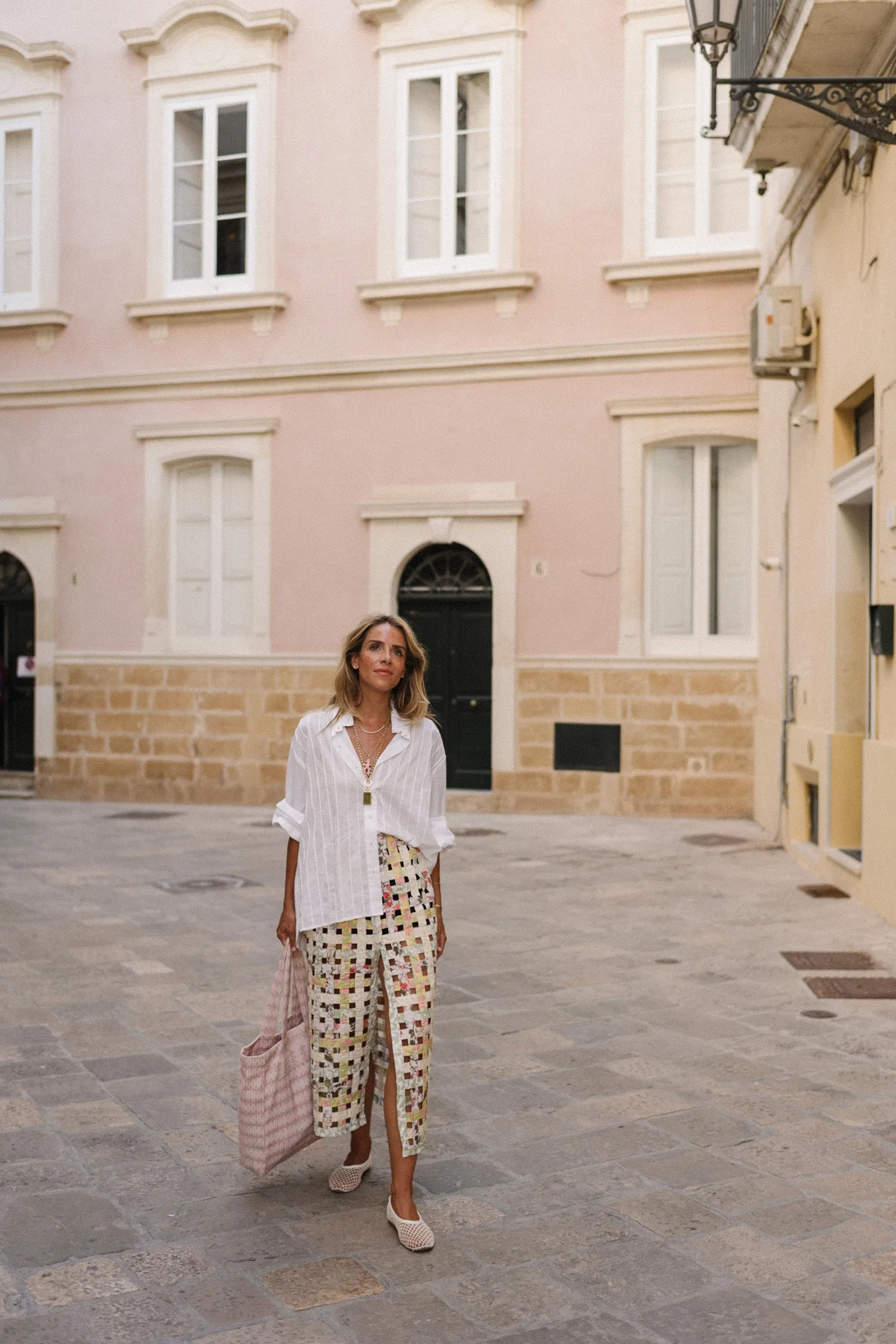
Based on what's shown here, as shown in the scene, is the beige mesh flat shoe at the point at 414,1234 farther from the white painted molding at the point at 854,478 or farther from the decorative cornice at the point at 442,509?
the decorative cornice at the point at 442,509

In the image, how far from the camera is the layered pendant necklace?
4.07m

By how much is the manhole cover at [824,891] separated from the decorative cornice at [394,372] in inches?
224

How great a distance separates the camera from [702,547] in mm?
14148

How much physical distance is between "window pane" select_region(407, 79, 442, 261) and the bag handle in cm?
1192

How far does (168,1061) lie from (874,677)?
5.51 m

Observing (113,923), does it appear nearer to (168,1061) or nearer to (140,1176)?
(168,1061)

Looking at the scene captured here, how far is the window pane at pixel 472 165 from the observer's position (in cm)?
1476

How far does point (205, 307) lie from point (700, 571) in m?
5.94

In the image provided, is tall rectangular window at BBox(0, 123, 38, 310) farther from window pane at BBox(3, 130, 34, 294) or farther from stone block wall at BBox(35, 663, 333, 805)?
stone block wall at BBox(35, 663, 333, 805)

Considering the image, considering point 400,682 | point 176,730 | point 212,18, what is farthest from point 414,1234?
point 212,18

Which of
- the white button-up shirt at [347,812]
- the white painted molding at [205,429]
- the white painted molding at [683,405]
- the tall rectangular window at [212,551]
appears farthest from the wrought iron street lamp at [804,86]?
the tall rectangular window at [212,551]

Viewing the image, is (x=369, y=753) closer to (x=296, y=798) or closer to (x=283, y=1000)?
(x=296, y=798)

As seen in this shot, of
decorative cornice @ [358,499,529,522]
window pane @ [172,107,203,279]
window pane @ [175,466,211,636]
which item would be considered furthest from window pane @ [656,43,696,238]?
window pane @ [175,466,211,636]

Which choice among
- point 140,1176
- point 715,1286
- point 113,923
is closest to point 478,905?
point 113,923
